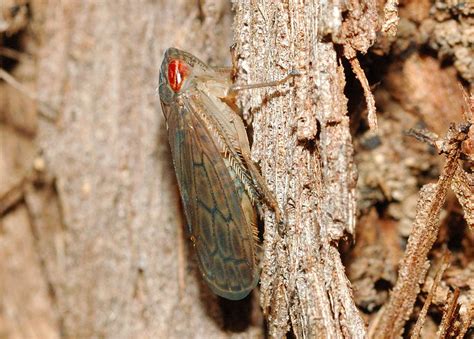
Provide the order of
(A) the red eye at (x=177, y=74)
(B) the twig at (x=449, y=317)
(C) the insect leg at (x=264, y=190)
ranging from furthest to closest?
(A) the red eye at (x=177, y=74)
(C) the insect leg at (x=264, y=190)
(B) the twig at (x=449, y=317)

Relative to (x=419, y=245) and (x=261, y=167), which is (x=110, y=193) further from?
(x=419, y=245)

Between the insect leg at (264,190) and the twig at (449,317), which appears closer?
the twig at (449,317)

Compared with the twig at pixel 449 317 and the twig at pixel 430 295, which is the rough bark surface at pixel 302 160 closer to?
the twig at pixel 430 295

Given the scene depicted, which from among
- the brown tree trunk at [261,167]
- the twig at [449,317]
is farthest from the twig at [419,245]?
the twig at [449,317]

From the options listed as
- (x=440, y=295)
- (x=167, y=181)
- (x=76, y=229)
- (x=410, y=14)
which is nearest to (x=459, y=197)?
(x=440, y=295)

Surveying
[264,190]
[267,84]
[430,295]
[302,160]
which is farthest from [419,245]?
[267,84]

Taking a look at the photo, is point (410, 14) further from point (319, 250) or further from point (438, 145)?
point (319, 250)
